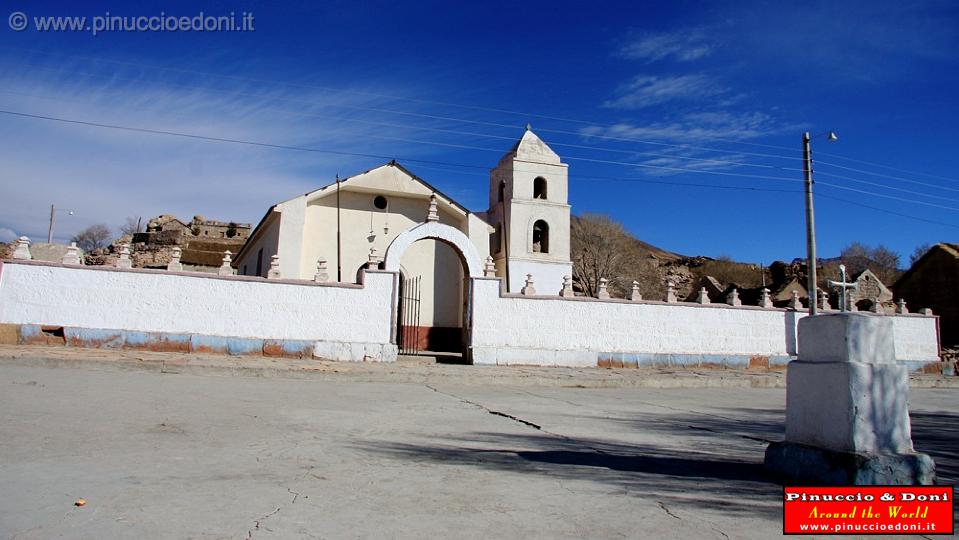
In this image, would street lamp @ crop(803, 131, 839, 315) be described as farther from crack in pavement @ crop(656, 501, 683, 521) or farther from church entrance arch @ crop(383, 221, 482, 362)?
crack in pavement @ crop(656, 501, 683, 521)

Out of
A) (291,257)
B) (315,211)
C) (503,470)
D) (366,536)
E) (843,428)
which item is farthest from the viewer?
(315,211)

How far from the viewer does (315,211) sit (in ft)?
72.1

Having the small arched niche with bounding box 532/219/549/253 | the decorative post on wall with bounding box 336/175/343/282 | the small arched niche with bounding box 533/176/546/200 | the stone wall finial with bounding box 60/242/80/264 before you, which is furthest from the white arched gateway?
the small arched niche with bounding box 533/176/546/200

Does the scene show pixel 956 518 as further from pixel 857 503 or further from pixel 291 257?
pixel 291 257

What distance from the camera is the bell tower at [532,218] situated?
81.7ft

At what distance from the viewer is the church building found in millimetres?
21081

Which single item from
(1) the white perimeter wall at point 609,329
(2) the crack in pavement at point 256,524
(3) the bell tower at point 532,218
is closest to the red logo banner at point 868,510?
(2) the crack in pavement at point 256,524

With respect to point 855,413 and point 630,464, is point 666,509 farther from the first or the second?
point 855,413

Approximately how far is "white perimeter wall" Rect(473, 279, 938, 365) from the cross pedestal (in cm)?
1259

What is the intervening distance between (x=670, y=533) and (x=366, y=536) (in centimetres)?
150

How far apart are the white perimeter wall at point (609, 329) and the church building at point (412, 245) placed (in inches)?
118

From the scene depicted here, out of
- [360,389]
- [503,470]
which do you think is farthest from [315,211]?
[503,470]

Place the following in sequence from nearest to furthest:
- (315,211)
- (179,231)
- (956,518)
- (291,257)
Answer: (956,518) < (291,257) < (315,211) < (179,231)

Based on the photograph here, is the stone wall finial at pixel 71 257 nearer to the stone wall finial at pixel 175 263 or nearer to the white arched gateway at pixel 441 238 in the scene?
the stone wall finial at pixel 175 263
